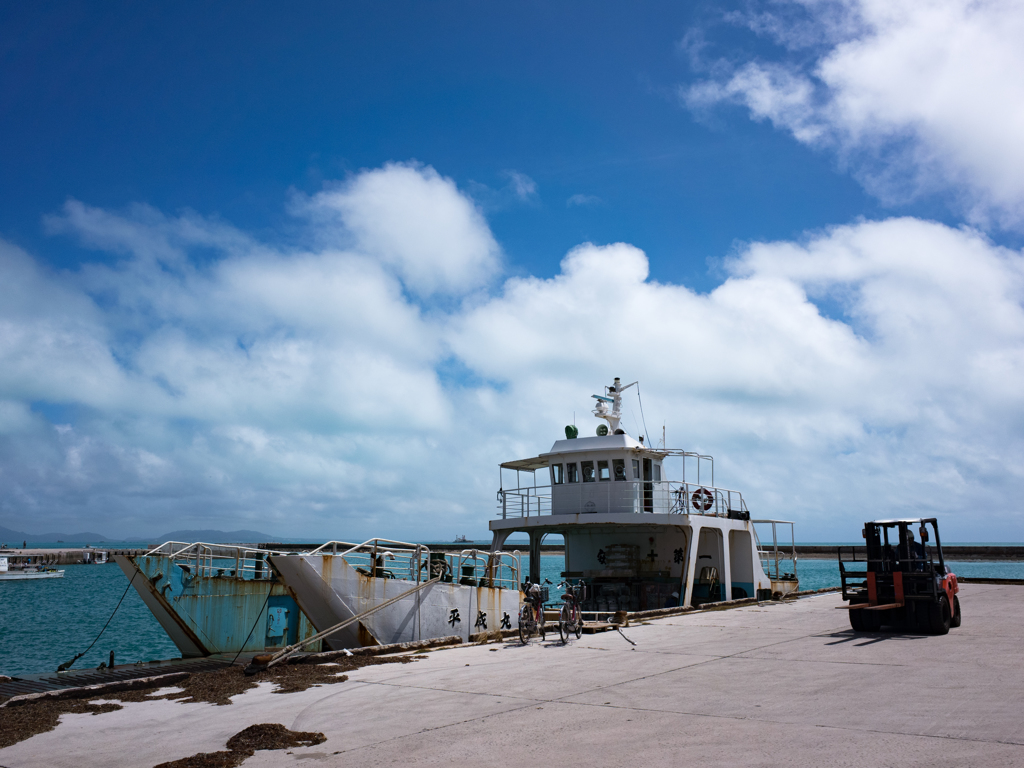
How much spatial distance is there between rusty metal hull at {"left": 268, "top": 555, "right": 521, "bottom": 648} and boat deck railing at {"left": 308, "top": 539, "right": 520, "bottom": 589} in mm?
233

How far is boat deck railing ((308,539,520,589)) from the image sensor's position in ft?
46.9

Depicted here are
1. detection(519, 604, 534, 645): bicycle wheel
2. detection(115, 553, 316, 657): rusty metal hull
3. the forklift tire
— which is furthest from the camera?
detection(115, 553, 316, 657): rusty metal hull

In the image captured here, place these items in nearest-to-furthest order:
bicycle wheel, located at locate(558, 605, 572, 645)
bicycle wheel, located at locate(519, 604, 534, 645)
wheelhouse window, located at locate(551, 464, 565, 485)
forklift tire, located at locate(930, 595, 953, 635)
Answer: forklift tire, located at locate(930, 595, 953, 635)
bicycle wheel, located at locate(558, 605, 572, 645)
bicycle wheel, located at locate(519, 604, 534, 645)
wheelhouse window, located at locate(551, 464, 565, 485)

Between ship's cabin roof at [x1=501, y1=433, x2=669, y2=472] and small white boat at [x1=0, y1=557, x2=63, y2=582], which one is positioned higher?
ship's cabin roof at [x1=501, y1=433, x2=669, y2=472]

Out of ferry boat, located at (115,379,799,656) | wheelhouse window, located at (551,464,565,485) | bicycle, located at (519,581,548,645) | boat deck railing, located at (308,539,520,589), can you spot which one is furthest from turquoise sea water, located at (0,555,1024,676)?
bicycle, located at (519,581,548,645)

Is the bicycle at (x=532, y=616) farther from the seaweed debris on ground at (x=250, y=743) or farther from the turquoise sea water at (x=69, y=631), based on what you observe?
the turquoise sea water at (x=69, y=631)

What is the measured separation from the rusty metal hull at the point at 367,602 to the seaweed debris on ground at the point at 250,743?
5.84 meters

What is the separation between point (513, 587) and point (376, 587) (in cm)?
550

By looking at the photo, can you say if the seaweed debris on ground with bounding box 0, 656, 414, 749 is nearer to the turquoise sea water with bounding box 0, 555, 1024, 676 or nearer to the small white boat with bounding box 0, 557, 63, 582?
the turquoise sea water with bounding box 0, 555, 1024, 676

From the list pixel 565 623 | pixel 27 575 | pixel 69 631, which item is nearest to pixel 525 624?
pixel 565 623

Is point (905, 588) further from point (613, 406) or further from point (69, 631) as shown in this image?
point (69, 631)

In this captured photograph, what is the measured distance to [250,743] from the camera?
23.4 feet

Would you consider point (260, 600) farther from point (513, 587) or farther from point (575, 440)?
point (575, 440)

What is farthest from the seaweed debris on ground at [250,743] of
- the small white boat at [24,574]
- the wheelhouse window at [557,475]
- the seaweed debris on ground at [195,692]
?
the small white boat at [24,574]
